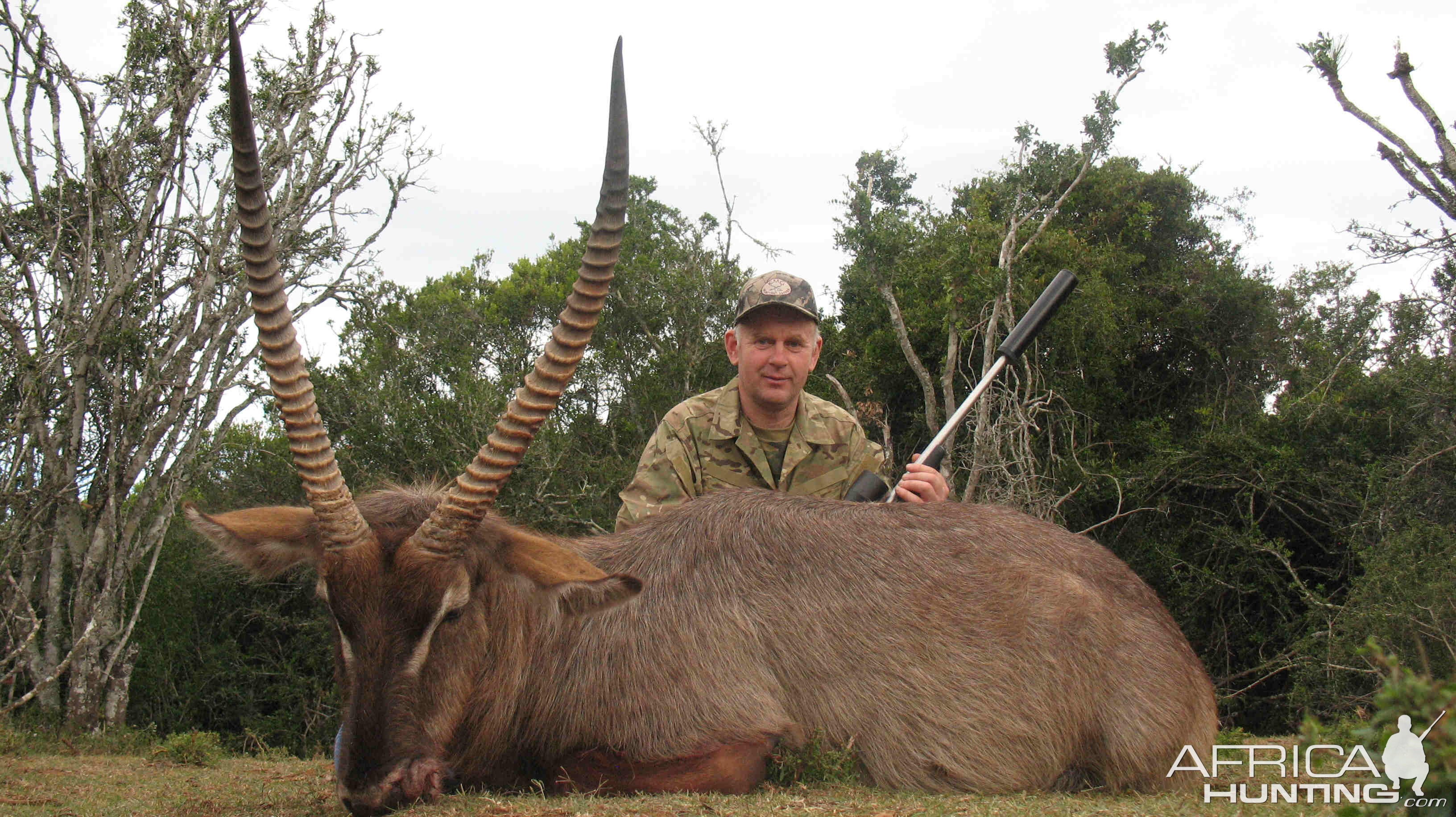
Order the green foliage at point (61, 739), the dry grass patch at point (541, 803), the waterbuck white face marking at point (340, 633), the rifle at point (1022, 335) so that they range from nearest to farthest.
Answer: the dry grass patch at point (541, 803)
the waterbuck white face marking at point (340, 633)
the rifle at point (1022, 335)
the green foliage at point (61, 739)

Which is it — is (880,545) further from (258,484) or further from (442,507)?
(258,484)

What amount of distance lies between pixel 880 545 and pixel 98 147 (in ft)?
29.4

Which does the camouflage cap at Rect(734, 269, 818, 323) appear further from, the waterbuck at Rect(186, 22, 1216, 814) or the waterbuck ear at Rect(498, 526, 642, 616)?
the waterbuck ear at Rect(498, 526, 642, 616)

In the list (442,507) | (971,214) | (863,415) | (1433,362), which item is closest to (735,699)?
(442,507)

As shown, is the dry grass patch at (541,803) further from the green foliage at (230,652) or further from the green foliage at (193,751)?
the green foliage at (230,652)

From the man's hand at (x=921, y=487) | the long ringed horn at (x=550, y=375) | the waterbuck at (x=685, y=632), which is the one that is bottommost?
the waterbuck at (x=685, y=632)

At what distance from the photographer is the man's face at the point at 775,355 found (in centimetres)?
693

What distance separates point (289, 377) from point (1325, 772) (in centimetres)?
479

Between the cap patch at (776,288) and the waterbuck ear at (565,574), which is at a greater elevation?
the cap patch at (776,288)

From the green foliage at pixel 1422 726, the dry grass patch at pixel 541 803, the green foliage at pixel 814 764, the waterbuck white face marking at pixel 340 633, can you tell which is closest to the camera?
the green foliage at pixel 1422 726

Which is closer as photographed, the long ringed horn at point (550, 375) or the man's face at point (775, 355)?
the long ringed horn at point (550, 375)

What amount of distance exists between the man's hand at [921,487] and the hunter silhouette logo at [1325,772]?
6.25ft

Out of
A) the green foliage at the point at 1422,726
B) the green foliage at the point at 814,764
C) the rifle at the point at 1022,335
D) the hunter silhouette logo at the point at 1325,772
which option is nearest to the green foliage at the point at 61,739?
the green foliage at the point at 814,764

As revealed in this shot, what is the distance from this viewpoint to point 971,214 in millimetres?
16219
